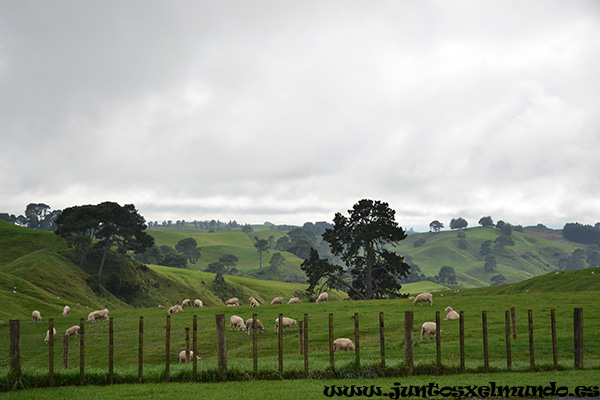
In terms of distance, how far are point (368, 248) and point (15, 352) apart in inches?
2253

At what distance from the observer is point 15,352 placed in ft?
57.4

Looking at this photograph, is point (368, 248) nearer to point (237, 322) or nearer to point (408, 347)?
point (237, 322)

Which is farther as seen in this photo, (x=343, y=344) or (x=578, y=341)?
(x=343, y=344)

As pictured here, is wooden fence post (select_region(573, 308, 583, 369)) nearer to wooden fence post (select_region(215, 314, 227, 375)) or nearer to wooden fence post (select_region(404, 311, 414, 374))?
wooden fence post (select_region(404, 311, 414, 374))

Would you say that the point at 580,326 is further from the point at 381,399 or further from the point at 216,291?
the point at 216,291

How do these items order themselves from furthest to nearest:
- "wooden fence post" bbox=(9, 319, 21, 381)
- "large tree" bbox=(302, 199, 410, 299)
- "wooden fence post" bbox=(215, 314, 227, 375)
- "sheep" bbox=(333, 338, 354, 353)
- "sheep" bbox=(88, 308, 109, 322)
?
"large tree" bbox=(302, 199, 410, 299), "sheep" bbox=(88, 308, 109, 322), "sheep" bbox=(333, 338, 354, 353), "wooden fence post" bbox=(215, 314, 227, 375), "wooden fence post" bbox=(9, 319, 21, 381)

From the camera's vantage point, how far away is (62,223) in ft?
316

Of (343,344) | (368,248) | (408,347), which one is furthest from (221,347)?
(368,248)

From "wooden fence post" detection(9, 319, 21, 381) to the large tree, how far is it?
176 ft

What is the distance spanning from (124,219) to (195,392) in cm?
9158

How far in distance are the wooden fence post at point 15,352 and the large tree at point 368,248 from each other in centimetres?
5376

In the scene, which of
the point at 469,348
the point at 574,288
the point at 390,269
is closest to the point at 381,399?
the point at 469,348

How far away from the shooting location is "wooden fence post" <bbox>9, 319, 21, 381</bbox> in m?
17.2

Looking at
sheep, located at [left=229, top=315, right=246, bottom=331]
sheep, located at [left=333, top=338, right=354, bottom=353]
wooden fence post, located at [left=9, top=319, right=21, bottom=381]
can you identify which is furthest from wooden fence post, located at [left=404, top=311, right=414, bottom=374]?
sheep, located at [left=229, top=315, right=246, bottom=331]
